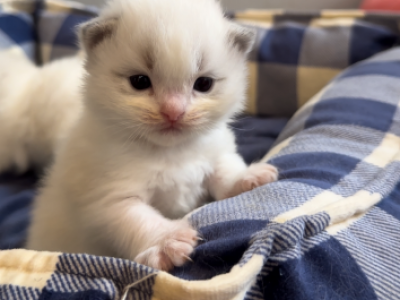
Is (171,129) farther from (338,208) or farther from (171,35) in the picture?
(338,208)

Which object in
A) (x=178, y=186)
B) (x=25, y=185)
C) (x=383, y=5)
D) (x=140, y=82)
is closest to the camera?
(x=140, y=82)

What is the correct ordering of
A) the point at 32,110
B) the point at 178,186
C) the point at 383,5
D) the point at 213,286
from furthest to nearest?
1. the point at 383,5
2. the point at 32,110
3. the point at 178,186
4. the point at 213,286

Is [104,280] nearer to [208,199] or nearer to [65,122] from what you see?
[208,199]

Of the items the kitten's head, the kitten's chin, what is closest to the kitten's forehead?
the kitten's head

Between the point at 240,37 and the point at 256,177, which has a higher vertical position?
the point at 240,37

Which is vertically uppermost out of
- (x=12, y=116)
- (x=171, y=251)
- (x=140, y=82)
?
(x=140, y=82)

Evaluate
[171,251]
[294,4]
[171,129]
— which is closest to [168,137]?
[171,129]
